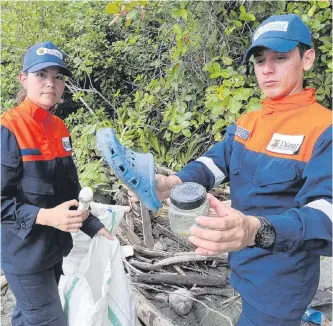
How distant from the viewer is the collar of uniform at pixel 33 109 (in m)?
2.00

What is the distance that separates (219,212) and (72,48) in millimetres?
5799

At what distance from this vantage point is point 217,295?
114 inches

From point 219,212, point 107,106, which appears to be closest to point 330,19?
point 219,212

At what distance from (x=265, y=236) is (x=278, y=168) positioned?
1.53 feet

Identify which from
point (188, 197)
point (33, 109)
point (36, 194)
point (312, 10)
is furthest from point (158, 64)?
point (188, 197)

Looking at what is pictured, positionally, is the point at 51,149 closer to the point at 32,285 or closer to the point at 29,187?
the point at 29,187

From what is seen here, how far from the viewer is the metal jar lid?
3.87ft

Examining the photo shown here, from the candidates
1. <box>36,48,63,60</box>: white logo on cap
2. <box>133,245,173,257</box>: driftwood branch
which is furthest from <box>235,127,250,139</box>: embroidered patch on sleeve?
<box>133,245,173,257</box>: driftwood branch

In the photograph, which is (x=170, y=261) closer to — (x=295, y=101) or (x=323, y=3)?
(x=295, y=101)

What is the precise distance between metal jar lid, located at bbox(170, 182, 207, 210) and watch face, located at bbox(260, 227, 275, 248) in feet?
0.72

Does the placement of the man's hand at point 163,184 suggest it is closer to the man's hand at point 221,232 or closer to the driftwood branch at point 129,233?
the man's hand at point 221,232

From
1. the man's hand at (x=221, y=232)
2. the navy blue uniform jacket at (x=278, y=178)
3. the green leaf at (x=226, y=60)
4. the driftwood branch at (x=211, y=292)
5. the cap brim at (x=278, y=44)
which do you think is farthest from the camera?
the green leaf at (x=226, y=60)

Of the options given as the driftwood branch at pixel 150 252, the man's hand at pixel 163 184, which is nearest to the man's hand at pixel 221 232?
the man's hand at pixel 163 184

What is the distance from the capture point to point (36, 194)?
6.37ft
